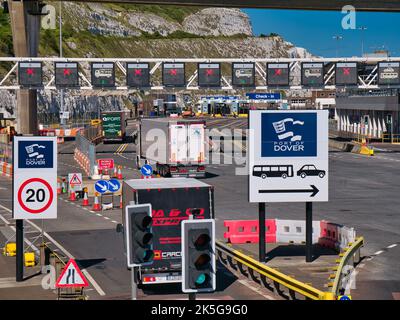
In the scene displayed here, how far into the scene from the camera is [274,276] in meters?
22.0

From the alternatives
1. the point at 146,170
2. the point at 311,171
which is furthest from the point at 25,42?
the point at 311,171

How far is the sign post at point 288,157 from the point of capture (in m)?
26.3

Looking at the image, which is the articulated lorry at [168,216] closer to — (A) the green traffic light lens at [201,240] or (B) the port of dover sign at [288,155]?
(B) the port of dover sign at [288,155]

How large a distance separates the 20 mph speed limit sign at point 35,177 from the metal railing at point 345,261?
7469 mm

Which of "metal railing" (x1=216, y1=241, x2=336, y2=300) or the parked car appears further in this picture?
the parked car

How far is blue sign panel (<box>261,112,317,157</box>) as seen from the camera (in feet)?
86.1

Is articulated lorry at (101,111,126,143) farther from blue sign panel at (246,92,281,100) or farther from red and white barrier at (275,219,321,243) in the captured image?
red and white barrier at (275,219,321,243)

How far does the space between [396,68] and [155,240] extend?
192 ft

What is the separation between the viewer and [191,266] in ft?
40.7

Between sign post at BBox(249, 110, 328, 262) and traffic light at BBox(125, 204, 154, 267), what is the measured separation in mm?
12771

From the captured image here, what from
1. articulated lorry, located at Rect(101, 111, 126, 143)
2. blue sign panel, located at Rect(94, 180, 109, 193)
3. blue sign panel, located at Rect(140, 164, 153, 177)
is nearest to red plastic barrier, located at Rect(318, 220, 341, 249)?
blue sign panel, located at Rect(94, 180, 109, 193)

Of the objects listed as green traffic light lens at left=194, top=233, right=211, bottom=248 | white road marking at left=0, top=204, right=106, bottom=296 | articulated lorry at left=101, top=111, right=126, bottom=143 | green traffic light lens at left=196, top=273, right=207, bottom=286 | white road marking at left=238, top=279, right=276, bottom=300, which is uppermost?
articulated lorry at left=101, top=111, right=126, bottom=143
